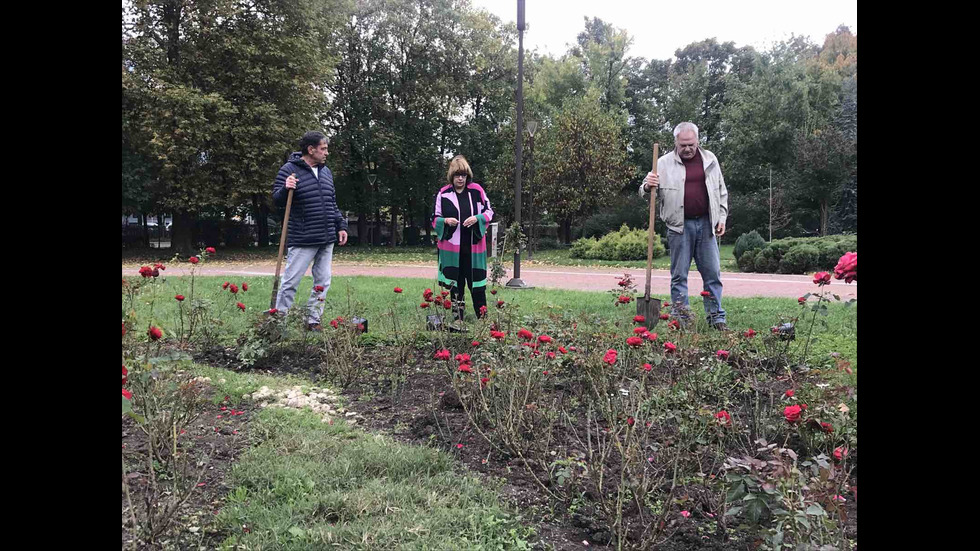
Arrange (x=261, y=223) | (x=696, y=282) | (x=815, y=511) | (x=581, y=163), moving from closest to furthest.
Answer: (x=815, y=511), (x=696, y=282), (x=581, y=163), (x=261, y=223)

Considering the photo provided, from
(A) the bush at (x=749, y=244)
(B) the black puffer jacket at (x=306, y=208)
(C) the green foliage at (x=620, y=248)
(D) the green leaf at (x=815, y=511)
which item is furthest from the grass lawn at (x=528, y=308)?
(C) the green foliage at (x=620, y=248)

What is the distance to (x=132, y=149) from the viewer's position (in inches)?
828

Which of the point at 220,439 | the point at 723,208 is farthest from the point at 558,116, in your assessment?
the point at 220,439

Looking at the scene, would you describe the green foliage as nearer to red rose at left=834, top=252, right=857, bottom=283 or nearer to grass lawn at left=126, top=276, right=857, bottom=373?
grass lawn at left=126, top=276, right=857, bottom=373

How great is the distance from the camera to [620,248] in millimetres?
19641

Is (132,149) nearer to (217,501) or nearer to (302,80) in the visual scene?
(302,80)

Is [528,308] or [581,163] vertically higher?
[581,163]

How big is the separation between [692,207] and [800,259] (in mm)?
9439

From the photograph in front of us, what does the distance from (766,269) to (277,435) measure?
13673 mm

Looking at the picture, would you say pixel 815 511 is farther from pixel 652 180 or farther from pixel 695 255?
pixel 695 255

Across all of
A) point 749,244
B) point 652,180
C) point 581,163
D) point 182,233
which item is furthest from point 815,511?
point 581,163

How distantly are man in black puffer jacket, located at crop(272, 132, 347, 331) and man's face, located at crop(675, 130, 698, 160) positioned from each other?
126 inches

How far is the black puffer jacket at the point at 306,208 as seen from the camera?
19.4 feet

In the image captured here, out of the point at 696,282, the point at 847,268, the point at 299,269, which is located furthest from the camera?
the point at 696,282
